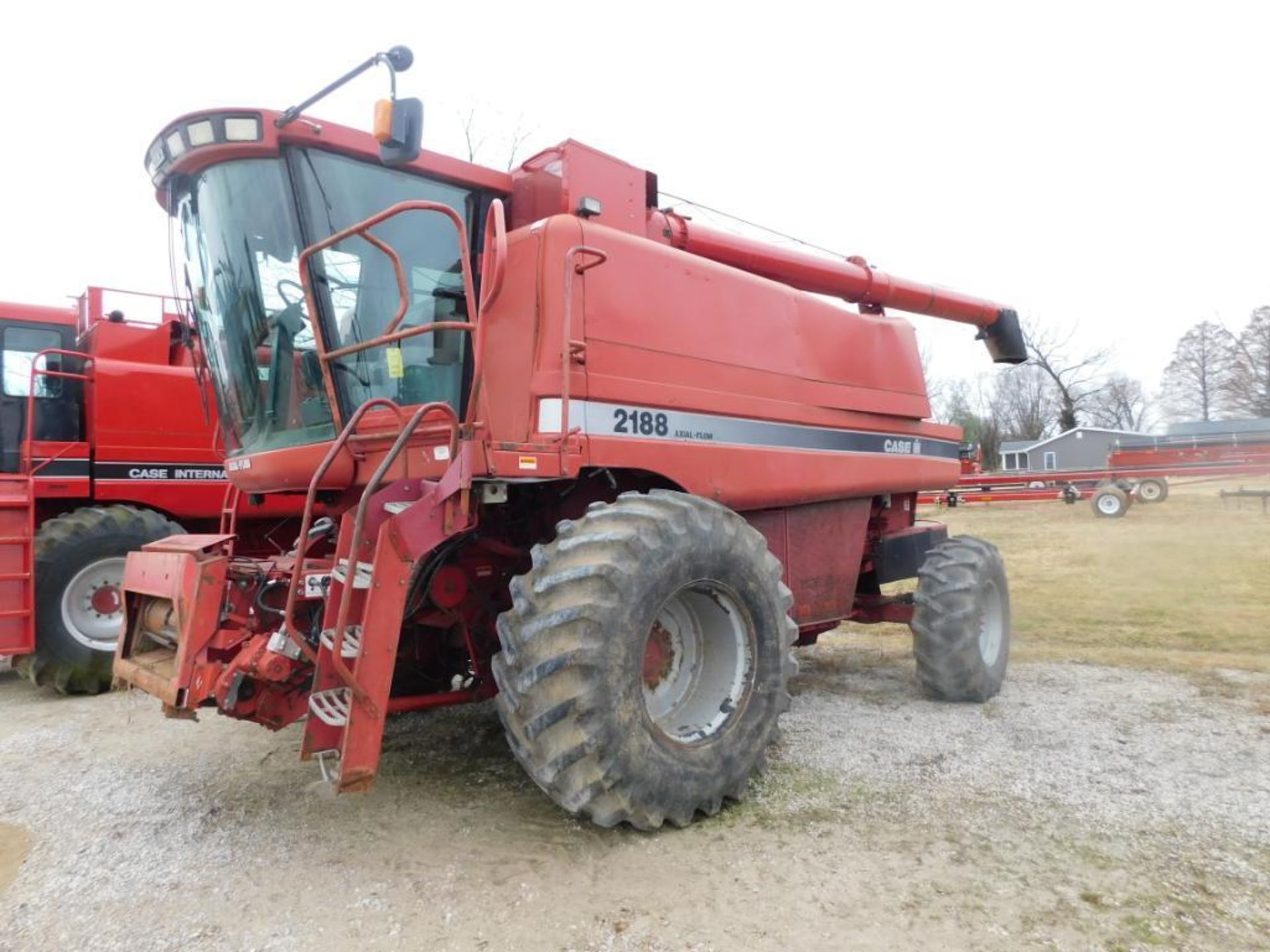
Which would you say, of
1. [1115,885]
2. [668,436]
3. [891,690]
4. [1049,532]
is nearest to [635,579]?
[668,436]

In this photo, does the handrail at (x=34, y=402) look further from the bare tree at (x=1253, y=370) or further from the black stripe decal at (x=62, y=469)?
the bare tree at (x=1253, y=370)

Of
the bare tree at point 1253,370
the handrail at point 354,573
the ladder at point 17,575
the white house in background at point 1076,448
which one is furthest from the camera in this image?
the white house in background at point 1076,448

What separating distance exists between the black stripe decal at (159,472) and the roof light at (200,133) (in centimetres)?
365

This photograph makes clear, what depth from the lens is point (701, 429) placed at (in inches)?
166

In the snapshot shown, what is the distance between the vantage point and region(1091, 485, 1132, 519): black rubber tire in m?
20.7

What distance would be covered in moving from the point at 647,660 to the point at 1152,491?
968 inches

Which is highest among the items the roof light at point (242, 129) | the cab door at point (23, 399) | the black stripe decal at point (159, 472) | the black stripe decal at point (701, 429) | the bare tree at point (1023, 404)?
the bare tree at point (1023, 404)

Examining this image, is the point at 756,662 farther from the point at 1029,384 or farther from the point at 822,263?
the point at 1029,384

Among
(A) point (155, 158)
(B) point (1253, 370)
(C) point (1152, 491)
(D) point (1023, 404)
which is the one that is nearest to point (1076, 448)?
(B) point (1253, 370)

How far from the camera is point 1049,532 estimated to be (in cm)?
1703

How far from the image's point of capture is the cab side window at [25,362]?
6902 mm

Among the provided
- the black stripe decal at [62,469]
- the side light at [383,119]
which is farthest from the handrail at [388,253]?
the black stripe decal at [62,469]

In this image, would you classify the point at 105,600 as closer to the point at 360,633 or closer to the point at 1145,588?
the point at 360,633

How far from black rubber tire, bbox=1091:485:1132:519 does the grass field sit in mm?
1385
